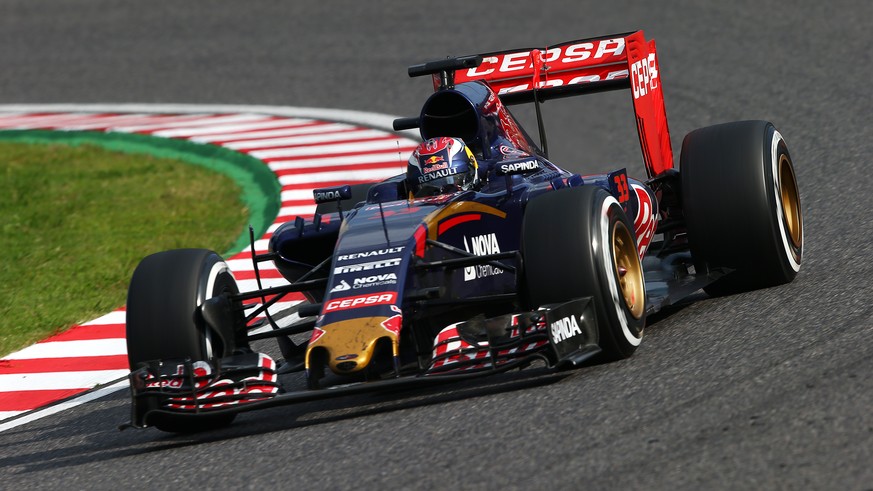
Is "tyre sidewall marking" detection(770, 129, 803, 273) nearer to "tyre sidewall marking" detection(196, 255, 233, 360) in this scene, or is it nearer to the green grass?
"tyre sidewall marking" detection(196, 255, 233, 360)

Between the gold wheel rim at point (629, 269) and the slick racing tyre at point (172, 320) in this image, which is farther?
the gold wheel rim at point (629, 269)

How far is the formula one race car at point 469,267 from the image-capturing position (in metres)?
5.83

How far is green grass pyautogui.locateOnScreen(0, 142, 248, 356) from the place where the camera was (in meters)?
9.44

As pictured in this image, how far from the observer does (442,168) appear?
690 centimetres

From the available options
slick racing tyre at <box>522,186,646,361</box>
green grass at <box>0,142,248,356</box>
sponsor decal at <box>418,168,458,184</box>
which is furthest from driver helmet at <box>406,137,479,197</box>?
green grass at <box>0,142,248,356</box>

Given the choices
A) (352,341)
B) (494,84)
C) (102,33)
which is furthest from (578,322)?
(102,33)

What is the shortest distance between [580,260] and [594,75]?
8.86 ft

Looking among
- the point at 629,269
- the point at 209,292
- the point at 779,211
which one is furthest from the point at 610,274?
the point at 209,292

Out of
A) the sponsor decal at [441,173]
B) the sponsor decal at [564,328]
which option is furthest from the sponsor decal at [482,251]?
the sponsor decal at [564,328]

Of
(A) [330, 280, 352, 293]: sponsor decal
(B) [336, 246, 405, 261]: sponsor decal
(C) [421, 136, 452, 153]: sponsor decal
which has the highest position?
(C) [421, 136, 452, 153]: sponsor decal

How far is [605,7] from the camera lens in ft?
55.6

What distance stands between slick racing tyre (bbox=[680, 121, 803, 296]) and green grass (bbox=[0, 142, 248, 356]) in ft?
13.4

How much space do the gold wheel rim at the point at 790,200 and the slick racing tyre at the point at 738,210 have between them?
246 mm

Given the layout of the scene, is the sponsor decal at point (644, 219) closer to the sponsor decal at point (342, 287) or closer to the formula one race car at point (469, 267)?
the formula one race car at point (469, 267)
